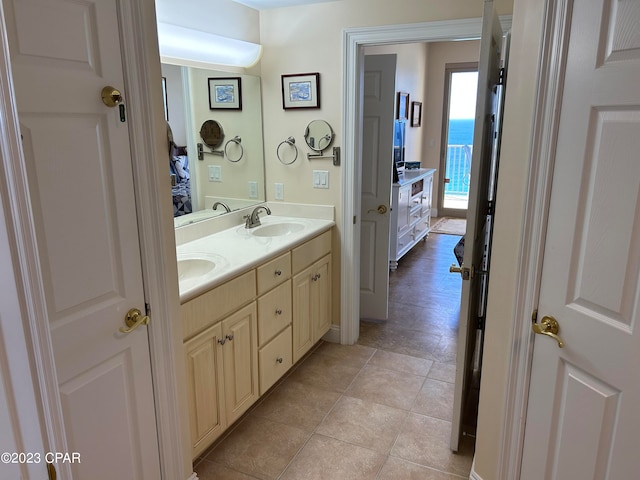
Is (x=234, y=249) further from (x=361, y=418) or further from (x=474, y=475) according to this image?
(x=474, y=475)

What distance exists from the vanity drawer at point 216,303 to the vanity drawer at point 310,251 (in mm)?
452

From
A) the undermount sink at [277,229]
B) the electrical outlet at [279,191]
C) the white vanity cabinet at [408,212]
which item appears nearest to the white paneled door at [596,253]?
the undermount sink at [277,229]

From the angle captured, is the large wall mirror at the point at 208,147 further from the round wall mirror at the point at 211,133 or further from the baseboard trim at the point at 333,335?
the baseboard trim at the point at 333,335

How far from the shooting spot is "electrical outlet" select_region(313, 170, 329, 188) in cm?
310

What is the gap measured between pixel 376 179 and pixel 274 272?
4.60 ft

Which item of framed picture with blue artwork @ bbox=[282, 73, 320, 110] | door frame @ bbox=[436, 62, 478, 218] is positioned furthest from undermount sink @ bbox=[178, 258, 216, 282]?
door frame @ bbox=[436, 62, 478, 218]

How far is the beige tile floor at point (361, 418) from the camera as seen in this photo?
212cm

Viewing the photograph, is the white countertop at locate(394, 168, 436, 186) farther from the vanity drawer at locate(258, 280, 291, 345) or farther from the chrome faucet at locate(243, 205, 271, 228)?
the vanity drawer at locate(258, 280, 291, 345)

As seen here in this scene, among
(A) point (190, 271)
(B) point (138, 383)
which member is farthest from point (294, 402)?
(B) point (138, 383)

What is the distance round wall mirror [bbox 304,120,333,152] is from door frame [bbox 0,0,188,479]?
5.30ft

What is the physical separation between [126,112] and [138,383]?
2.87 ft

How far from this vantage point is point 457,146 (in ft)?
25.2

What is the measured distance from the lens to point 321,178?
3.11 metres

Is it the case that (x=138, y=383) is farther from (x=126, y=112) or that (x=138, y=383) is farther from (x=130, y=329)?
(x=126, y=112)
